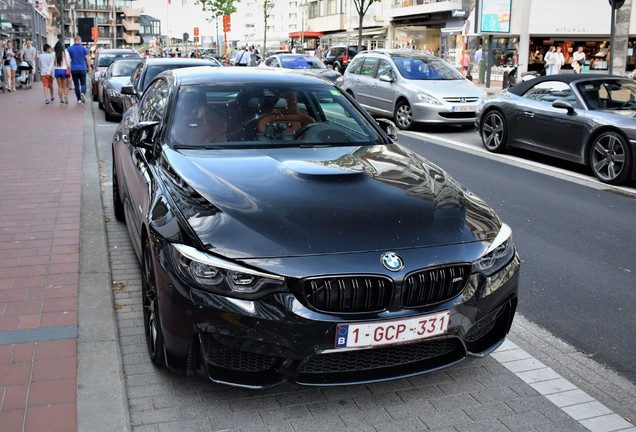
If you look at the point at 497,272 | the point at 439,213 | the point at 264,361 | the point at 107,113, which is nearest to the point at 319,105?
the point at 439,213

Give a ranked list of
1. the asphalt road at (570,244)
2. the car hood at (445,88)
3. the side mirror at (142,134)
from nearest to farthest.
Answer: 1. the asphalt road at (570,244)
2. the side mirror at (142,134)
3. the car hood at (445,88)

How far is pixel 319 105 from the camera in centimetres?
511

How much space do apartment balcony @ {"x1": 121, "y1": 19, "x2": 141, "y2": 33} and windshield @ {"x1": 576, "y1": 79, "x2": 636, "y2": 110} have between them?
146924 millimetres

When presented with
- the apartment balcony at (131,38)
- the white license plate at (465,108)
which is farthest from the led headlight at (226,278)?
the apartment balcony at (131,38)

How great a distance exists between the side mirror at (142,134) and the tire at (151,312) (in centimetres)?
98

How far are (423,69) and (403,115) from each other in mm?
1325

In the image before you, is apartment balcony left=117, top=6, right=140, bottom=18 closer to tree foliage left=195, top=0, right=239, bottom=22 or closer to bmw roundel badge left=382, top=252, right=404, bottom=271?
tree foliage left=195, top=0, right=239, bottom=22

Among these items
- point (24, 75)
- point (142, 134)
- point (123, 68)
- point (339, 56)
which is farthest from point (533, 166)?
point (339, 56)

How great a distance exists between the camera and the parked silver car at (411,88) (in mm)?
14391

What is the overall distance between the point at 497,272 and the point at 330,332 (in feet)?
3.12

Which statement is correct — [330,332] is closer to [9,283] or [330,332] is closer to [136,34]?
[9,283]

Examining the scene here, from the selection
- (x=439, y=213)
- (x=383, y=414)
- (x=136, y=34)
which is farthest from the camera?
(x=136, y=34)

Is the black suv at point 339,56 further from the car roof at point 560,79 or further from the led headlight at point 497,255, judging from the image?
the led headlight at point 497,255

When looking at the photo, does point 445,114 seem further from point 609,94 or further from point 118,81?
point 118,81
